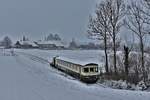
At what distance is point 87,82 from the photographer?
37125mm

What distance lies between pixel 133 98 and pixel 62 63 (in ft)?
110

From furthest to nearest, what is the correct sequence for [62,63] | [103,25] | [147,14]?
[62,63] < [103,25] < [147,14]

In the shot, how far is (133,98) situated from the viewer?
19.4 m

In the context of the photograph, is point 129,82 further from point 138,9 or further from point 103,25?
point 103,25

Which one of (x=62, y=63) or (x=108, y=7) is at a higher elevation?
(x=108, y=7)

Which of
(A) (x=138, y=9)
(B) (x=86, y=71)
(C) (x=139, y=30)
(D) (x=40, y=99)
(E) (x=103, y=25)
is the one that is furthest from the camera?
(E) (x=103, y=25)

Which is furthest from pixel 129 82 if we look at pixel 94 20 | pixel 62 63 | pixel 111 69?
pixel 62 63

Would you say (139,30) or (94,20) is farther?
(94,20)

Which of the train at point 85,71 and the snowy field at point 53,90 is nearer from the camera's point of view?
the snowy field at point 53,90

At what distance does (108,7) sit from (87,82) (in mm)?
11287

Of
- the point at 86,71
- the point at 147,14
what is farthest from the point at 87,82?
the point at 147,14

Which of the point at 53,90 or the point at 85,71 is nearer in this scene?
the point at 53,90

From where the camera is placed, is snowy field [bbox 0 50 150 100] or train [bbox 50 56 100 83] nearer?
snowy field [bbox 0 50 150 100]

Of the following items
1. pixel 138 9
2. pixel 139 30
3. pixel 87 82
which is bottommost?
pixel 87 82
